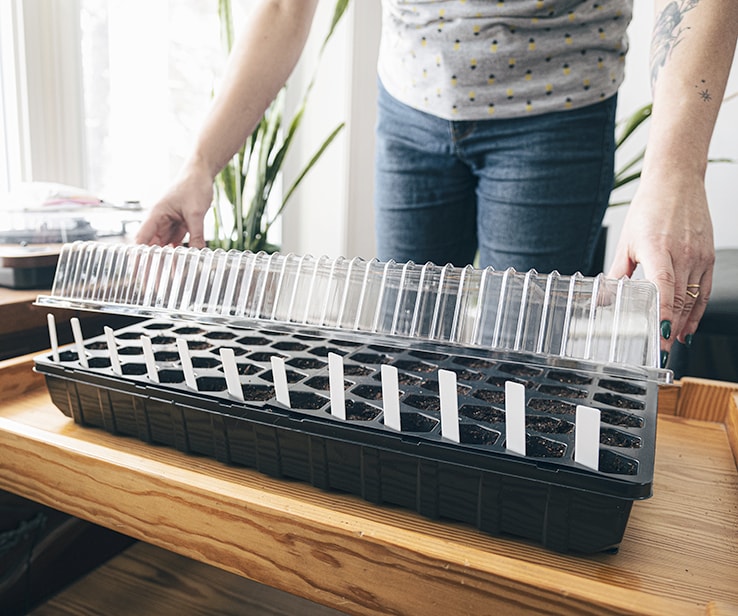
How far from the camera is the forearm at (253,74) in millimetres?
998

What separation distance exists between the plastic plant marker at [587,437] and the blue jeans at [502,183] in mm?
551

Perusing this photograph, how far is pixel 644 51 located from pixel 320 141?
1.32 meters

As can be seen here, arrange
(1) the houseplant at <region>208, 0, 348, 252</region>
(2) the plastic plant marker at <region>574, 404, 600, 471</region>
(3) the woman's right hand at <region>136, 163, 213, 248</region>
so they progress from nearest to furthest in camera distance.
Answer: (2) the plastic plant marker at <region>574, 404, 600, 471</region> → (3) the woman's right hand at <region>136, 163, 213, 248</region> → (1) the houseplant at <region>208, 0, 348, 252</region>

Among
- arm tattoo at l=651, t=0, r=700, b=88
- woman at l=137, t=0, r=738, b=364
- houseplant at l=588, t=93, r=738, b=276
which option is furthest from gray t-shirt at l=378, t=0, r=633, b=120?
houseplant at l=588, t=93, r=738, b=276

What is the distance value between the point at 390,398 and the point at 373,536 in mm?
109

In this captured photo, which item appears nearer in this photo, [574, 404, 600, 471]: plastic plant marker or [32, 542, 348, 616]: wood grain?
[574, 404, 600, 471]: plastic plant marker

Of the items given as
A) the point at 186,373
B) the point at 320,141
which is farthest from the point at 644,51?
the point at 186,373

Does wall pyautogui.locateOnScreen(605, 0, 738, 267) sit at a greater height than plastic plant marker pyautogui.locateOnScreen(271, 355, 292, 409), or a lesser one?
greater

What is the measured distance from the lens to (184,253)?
2.47 ft

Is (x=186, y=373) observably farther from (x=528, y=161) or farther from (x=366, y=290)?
(x=528, y=161)

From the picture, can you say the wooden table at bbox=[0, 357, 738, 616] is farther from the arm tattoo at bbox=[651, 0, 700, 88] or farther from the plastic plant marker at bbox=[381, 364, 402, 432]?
the arm tattoo at bbox=[651, 0, 700, 88]

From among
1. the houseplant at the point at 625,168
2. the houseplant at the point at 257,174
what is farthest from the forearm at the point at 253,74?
the houseplant at the point at 257,174

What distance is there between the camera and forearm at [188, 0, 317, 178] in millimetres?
998

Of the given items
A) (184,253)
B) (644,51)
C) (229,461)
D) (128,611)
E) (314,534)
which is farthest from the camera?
(644,51)
